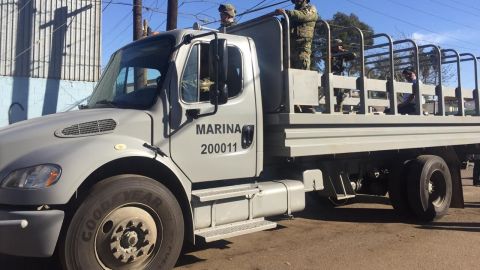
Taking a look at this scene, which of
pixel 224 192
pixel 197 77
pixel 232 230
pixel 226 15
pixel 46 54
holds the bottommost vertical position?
pixel 232 230

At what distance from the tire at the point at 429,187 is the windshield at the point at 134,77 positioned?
4714mm

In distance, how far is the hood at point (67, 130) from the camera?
4344mm

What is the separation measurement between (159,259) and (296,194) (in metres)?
2.03

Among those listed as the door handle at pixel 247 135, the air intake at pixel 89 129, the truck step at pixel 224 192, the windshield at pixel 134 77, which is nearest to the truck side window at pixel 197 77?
the windshield at pixel 134 77

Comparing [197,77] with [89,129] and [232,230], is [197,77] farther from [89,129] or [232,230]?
[232,230]

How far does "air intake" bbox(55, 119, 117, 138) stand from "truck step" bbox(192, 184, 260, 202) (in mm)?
1108

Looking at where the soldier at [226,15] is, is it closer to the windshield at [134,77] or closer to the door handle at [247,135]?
the windshield at [134,77]

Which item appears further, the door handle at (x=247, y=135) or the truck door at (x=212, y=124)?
the door handle at (x=247, y=135)

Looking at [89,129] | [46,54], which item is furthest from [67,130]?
[46,54]

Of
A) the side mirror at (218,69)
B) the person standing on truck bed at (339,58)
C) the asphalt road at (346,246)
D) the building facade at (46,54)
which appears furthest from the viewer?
the building facade at (46,54)

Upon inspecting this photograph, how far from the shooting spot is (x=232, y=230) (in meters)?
5.33

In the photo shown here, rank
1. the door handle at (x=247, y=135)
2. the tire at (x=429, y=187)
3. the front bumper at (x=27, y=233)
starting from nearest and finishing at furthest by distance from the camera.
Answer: the front bumper at (x=27, y=233), the door handle at (x=247, y=135), the tire at (x=429, y=187)

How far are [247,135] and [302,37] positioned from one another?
172 cm

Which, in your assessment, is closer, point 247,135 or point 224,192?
point 224,192
